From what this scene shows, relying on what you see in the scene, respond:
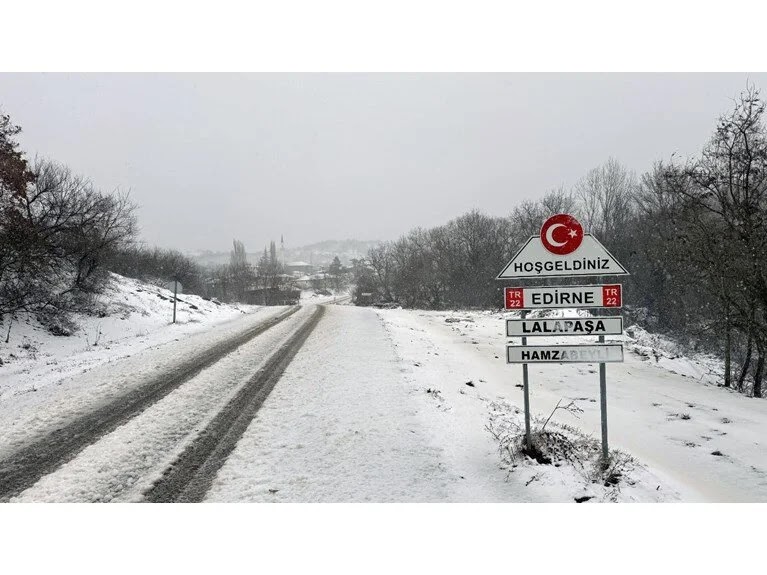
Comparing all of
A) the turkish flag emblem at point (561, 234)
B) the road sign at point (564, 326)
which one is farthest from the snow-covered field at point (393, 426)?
the turkish flag emblem at point (561, 234)

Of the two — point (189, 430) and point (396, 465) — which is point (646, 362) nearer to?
point (396, 465)

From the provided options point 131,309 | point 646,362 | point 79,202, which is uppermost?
point 79,202

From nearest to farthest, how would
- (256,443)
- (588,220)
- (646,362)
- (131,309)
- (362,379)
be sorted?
(256,443)
(362,379)
(646,362)
(131,309)
(588,220)

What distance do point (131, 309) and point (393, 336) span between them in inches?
554

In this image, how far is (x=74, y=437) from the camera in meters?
5.87

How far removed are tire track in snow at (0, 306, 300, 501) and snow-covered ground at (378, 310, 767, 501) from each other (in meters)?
4.79

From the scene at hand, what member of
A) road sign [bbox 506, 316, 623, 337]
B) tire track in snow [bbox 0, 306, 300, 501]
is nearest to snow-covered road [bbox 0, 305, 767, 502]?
tire track in snow [bbox 0, 306, 300, 501]

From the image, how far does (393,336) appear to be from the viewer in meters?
17.3

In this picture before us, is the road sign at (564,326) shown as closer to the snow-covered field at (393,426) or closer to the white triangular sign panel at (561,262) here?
the white triangular sign panel at (561,262)

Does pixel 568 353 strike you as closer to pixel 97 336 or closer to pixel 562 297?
pixel 562 297

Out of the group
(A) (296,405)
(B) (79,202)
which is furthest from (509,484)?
(B) (79,202)

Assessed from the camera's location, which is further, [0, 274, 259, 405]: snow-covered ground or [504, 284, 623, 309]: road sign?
[0, 274, 259, 405]: snow-covered ground

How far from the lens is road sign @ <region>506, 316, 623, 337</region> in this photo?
5.18 metres

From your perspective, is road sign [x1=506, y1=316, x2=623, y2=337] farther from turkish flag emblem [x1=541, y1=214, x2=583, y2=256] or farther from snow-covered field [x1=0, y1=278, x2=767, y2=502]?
snow-covered field [x1=0, y1=278, x2=767, y2=502]
